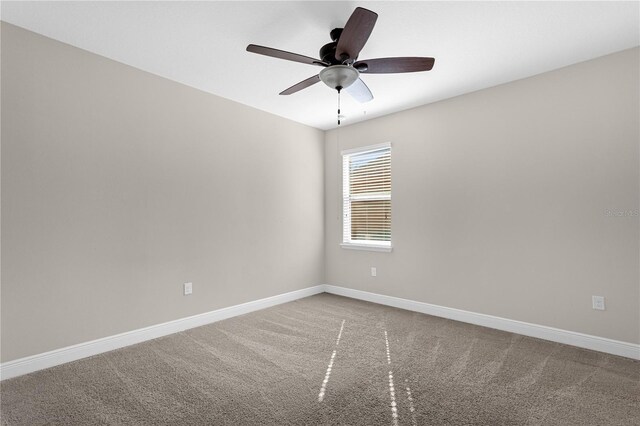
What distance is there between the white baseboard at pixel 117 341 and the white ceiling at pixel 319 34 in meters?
2.44

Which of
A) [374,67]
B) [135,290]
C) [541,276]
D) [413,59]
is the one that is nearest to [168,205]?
[135,290]

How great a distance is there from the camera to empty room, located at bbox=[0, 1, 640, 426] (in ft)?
7.09

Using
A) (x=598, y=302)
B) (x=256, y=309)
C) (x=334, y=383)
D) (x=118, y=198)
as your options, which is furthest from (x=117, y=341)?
(x=598, y=302)

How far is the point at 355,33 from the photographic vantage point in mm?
1907

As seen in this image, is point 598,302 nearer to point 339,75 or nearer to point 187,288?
point 339,75

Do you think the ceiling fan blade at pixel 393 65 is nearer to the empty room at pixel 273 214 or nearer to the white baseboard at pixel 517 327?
the empty room at pixel 273 214

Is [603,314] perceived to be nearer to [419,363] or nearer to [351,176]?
[419,363]

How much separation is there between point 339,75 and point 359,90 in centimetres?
43

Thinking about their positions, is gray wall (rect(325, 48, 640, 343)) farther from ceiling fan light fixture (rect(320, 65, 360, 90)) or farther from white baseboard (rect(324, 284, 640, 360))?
ceiling fan light fixture (rect(320, 65, 360, 90))

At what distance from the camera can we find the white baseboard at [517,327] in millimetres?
2717

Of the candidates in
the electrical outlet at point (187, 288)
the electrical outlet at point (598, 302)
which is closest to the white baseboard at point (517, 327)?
the electrical outlet at point (598, 302)

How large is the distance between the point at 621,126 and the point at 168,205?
411 cm

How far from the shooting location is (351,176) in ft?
15.9

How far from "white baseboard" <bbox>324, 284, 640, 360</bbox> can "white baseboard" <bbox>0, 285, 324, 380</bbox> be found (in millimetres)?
1516
